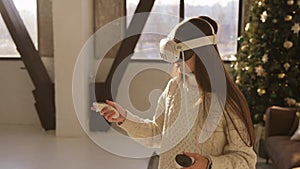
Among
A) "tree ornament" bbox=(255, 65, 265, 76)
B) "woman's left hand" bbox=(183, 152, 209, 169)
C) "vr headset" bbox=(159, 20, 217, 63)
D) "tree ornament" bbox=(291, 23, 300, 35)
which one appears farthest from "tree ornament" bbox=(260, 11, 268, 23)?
"woman's left hand" bbox=(183, 152, 209, 169)

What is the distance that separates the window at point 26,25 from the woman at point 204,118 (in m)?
4.30

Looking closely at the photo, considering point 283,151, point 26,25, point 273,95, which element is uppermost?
point 26,25

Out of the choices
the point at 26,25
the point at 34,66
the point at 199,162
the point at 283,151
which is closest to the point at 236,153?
the point at 199,162

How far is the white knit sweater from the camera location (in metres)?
1.22

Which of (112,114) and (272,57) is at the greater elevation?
(112,114)

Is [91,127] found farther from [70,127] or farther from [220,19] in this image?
[220,19]

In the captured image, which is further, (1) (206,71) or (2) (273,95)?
(2) (273,95)

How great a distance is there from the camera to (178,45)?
4.10ft

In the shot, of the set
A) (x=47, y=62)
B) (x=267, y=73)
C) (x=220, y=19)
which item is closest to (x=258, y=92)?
(x=267, y=73)

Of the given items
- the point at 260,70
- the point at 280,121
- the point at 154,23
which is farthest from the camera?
the point at 154,23

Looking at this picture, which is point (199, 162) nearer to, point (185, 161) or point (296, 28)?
point (185, 161)

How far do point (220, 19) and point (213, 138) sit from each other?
413cm

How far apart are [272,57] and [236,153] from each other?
3.19 m

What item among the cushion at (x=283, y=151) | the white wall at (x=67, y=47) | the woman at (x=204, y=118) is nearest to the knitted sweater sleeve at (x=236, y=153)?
the woman at (x=204, y=118)
